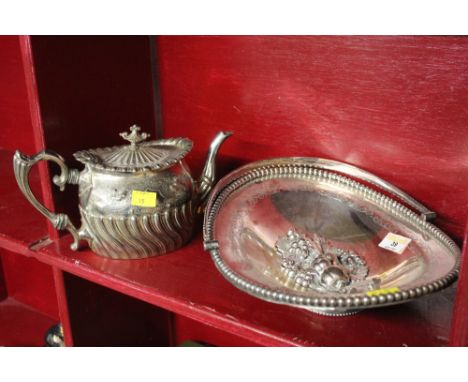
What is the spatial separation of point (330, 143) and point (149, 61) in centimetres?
38

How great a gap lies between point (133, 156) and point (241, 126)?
Result: 0.24 meters

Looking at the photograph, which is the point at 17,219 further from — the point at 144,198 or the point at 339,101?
the point at 339,101

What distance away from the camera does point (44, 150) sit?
781 mm

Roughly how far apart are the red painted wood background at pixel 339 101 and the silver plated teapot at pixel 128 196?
170 millimetres

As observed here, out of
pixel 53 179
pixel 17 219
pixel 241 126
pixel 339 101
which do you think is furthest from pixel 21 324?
pixel 339 101

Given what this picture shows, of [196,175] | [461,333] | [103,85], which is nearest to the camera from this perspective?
[461,333]

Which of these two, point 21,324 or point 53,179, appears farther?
point 21,324

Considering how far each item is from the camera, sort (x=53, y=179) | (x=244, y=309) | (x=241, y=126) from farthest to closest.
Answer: (x=241, y=126), (x=53, y=179), (x=244, y=309)

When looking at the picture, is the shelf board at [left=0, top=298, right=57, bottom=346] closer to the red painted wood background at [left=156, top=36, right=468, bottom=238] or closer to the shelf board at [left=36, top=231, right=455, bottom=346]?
the shelf board at [left=36, top=231, right=455, bottom=346]

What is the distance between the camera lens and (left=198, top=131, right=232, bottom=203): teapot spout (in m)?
0.86

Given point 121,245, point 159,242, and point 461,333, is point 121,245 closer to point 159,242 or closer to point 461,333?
point 159,242

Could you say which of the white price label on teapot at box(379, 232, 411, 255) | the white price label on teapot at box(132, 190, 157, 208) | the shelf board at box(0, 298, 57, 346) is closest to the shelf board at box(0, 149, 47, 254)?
the white price label on teapot at box(132, 190, 157, 208)

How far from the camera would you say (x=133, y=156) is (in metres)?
0.78

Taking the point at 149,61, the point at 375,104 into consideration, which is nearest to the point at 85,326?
the point at 149,61
